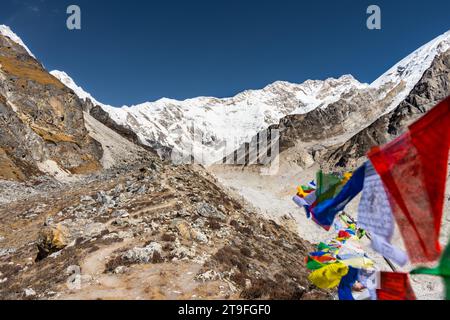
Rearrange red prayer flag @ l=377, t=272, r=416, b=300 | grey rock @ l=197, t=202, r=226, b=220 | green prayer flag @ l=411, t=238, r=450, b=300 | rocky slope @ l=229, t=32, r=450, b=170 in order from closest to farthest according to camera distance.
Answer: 1. green prayer flag @ l=411, t=238, r=450, b=300
2. red prayer flag @ l=377, t=272, r=416, b=300
3. grey rock @ l=197, t=202, r=226, b=220
4. rocky slope @ l=229, t=32, r=450, b=170

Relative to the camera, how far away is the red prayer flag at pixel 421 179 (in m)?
4.79

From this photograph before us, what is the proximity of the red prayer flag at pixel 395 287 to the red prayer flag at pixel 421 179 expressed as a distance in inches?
42.6

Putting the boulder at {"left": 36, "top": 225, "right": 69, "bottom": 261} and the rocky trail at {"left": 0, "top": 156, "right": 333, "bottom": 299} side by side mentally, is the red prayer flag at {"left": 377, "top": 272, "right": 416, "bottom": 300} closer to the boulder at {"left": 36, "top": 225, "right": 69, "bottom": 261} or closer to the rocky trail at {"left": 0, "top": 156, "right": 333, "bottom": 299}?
the rocky trail at {"left": 0, "top": 156, "right": 333, "bottom": 299}

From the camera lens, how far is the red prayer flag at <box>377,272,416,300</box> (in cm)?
593

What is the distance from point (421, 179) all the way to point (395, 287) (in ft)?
7.26

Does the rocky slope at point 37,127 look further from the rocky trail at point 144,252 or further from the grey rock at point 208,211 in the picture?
the grey rock at point 208,211

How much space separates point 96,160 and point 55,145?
11126 millimetres

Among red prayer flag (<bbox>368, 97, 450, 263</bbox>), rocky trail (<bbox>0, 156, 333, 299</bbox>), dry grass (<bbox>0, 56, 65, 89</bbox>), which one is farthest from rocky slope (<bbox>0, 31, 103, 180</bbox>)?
red prayer flag (<bbox>368, 97, 450, 263</bbox>)

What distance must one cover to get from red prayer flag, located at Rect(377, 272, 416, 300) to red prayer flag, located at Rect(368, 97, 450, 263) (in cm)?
108

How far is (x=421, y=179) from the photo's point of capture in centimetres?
508

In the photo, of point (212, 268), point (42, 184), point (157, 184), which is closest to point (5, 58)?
point (42, 184)

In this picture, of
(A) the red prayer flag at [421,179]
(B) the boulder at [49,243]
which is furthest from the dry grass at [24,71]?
(A) the red prayer flag at [421,179]
